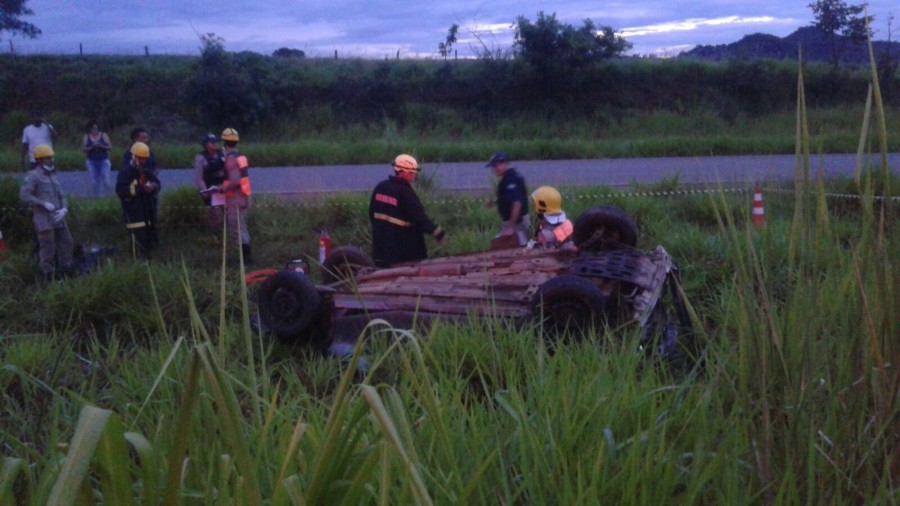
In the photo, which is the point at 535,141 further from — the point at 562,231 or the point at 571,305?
the point at 571,305

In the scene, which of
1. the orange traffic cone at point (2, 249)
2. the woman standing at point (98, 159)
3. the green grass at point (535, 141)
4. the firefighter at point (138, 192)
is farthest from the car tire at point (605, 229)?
the green grass at point (535, 141)

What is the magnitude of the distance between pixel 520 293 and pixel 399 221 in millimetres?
2651

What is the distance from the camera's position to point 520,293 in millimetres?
6004

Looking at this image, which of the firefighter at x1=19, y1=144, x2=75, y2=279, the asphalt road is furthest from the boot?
the asphalt road

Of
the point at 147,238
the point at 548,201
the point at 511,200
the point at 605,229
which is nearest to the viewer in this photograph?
the point at 605,229

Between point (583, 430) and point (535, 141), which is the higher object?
A: point (535, 141)

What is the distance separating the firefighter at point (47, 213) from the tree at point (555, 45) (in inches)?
1019

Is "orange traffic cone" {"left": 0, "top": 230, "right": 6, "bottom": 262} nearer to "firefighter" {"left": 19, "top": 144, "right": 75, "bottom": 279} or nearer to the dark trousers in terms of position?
"firefighter" {"left": 19, "top": 144, "right": 75, "bottom": 279}

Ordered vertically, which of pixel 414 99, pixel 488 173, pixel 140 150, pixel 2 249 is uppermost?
pixel 414 99

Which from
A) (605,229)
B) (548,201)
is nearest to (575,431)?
(605,229)

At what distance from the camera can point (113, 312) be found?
820 centimetres

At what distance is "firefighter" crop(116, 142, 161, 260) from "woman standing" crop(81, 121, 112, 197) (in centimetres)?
655

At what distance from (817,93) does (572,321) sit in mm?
32021

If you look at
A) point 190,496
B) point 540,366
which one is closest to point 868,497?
point 540,366
